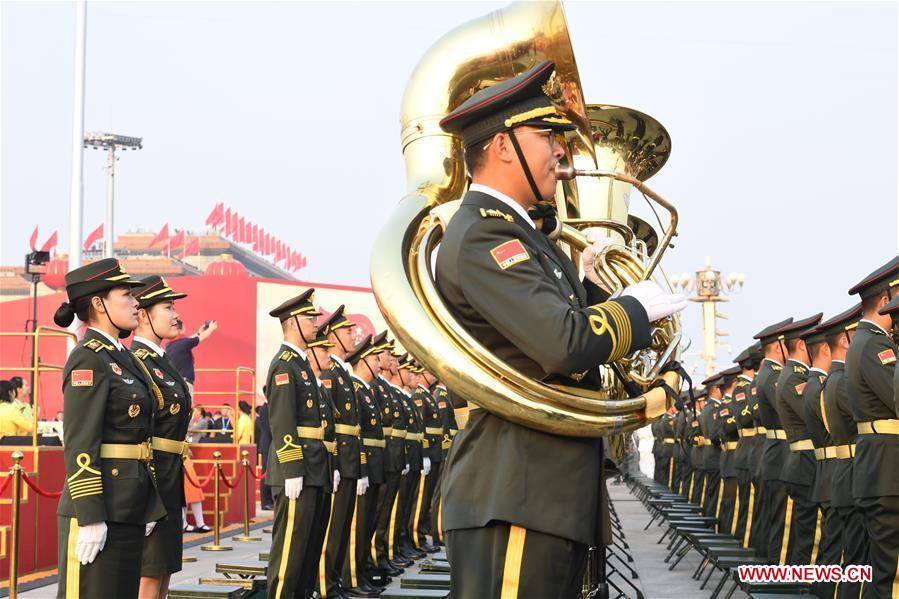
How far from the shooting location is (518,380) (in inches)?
109

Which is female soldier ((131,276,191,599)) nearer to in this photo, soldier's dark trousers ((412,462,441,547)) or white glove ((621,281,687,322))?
white glove ((621,281,687,322))

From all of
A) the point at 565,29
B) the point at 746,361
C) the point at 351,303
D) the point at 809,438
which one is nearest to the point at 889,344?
the point at 809,438

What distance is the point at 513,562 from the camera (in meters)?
2.67

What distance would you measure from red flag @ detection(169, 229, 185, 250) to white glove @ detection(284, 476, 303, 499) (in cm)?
7202

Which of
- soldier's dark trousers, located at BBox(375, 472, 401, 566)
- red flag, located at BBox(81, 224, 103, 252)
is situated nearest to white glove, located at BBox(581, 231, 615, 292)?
soldier's dark trousers, located at BBox(375, 472, 401, 566)

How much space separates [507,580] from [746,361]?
34.2ft

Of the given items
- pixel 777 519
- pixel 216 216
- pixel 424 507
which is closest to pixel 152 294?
pixel 777 519

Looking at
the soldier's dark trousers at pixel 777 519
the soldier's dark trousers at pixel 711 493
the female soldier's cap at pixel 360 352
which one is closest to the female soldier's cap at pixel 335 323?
the female soldier's cap at pixel 360 352

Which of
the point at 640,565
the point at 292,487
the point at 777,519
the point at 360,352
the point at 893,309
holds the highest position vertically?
the point at 893,309

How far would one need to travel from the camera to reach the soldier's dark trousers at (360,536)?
953cm

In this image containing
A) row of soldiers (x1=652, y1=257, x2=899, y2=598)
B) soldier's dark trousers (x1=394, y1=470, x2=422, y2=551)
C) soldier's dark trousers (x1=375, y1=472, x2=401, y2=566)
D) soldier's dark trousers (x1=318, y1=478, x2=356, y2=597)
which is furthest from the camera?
soldier's dark trousers (x1=394, y1=470, x2=422, y2=551)

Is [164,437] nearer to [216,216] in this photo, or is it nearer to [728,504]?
[728,504]

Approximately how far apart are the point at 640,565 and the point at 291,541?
5.96 meters

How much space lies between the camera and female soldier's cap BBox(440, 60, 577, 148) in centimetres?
292
